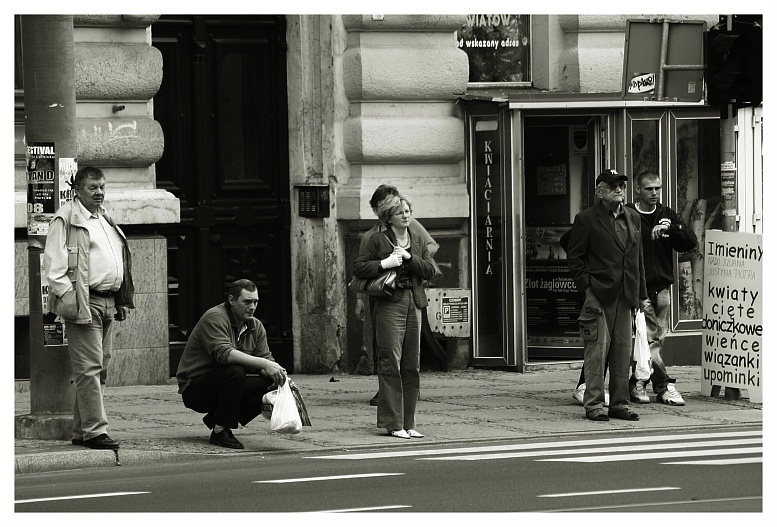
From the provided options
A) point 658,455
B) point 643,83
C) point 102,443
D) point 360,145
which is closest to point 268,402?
point 102,443

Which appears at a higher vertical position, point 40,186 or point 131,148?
point 131,148

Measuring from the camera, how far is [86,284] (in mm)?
10359

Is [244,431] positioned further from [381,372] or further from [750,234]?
[750,234]

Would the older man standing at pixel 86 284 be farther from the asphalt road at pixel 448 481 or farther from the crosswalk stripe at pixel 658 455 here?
the crosswalk stripe at pixel 658 455

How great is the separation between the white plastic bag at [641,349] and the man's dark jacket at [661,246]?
0.92 ft

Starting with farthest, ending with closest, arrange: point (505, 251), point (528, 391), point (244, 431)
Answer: point (505, 251) → point (528, 391) → point (244, 431)

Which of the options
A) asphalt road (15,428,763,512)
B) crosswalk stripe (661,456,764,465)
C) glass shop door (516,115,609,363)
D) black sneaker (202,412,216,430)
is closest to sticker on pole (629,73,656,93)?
glass shop door (516,115,609,363)

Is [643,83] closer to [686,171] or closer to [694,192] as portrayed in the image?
[686,171]

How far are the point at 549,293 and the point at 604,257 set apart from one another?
377 cm

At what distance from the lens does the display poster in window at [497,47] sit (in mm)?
15578

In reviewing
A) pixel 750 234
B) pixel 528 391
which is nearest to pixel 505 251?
pixel 528 391

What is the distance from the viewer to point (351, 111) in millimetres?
15031

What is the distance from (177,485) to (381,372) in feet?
7.79

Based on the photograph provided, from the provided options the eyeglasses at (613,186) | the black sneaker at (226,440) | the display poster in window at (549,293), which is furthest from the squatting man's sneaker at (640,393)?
the black sneaker at (226,440)
